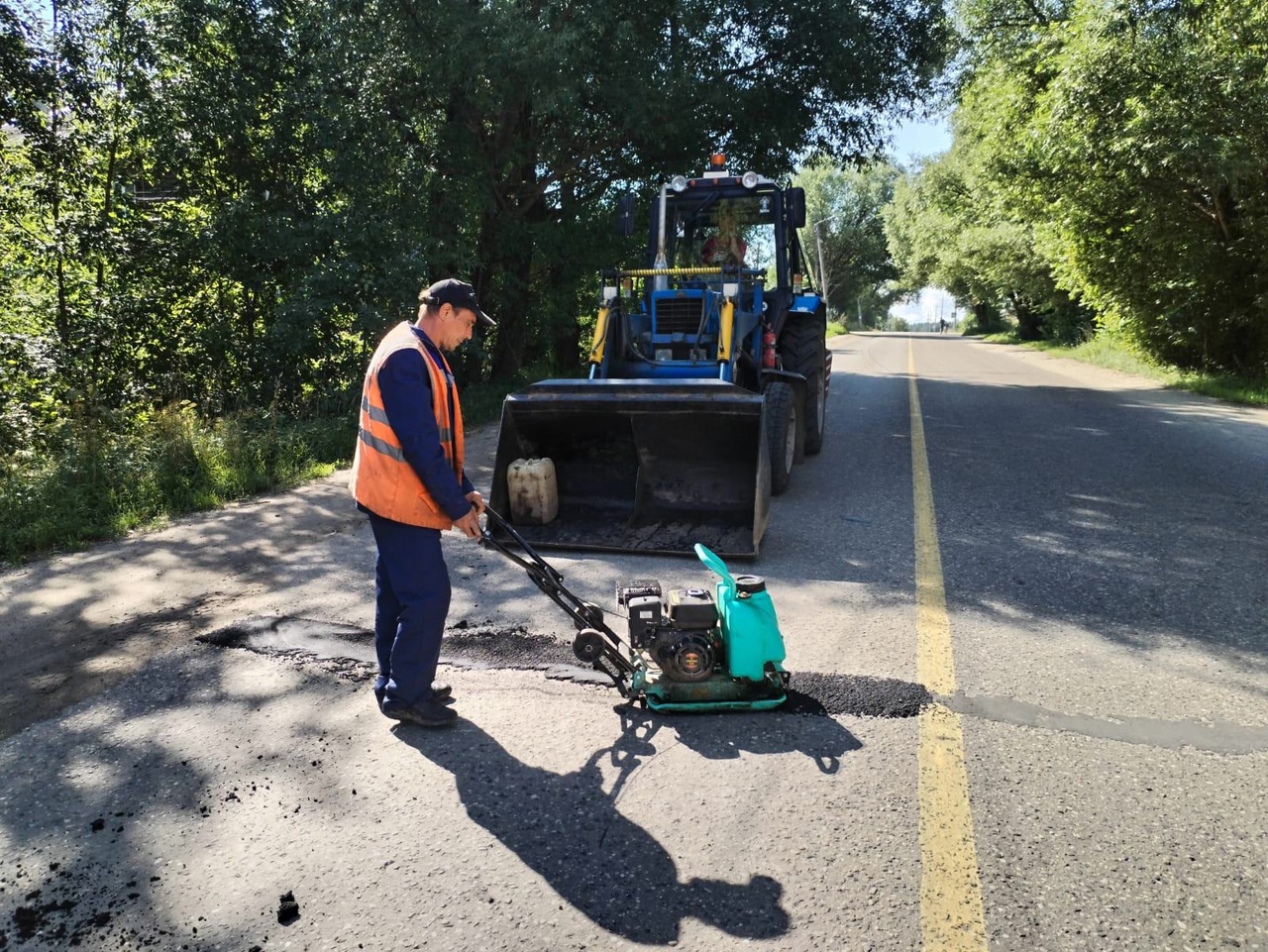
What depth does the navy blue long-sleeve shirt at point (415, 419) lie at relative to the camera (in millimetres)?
3385

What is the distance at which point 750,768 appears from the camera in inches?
123

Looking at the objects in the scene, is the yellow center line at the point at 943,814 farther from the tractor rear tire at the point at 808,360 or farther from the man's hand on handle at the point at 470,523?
the tractor rear tire at the point at 808,360

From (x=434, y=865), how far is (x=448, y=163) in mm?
11206

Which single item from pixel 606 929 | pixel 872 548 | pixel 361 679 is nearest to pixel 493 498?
pixel 361 679

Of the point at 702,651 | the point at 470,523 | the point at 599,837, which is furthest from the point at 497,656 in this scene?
the point at 599,837

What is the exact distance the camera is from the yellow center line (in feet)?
7.71

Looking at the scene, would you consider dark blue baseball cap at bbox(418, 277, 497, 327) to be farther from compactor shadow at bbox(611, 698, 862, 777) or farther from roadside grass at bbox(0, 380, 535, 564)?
roadside grass at bbox(0, 380, 535, 564)

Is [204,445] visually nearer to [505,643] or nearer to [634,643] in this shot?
[505,643]

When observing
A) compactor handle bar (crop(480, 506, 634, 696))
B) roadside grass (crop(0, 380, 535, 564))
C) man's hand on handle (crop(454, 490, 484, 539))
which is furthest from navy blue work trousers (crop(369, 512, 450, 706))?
roadside grass (crop(0, 380, 535, 564))

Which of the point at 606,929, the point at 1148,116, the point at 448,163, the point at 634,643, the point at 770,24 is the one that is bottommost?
the point at 606,929

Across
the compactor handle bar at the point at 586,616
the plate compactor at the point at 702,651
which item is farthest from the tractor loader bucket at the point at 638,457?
the plate compactor at the point at 702,651

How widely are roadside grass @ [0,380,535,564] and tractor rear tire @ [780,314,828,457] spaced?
15.3 feet

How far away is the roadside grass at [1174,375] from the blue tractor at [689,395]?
342 inches

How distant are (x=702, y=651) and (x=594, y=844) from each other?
1.01m
